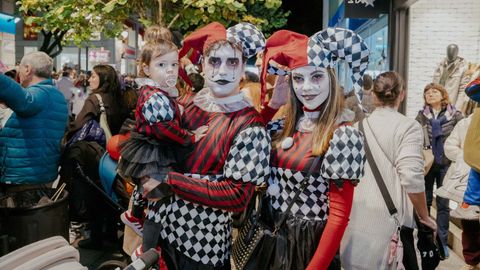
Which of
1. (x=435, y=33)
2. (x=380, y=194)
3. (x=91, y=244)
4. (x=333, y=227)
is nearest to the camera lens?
(x=333, y=227)

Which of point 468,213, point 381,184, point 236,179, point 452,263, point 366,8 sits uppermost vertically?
point 366,8

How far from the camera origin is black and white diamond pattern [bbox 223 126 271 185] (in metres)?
2.16

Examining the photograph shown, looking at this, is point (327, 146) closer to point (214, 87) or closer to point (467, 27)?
point (214, 87)

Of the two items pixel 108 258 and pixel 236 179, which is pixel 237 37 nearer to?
pixel 236 179

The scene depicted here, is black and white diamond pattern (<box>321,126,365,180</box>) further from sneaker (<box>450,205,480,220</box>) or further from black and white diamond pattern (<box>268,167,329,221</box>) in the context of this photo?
sneaker (<box>450,205,480,220</box>)

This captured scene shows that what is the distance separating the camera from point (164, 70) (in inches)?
97.0

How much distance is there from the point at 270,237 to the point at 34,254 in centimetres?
105

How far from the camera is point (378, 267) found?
2770 millimetres

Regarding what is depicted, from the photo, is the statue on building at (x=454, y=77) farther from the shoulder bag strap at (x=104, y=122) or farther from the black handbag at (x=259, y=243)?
the black handbag at (x=259, y=243)

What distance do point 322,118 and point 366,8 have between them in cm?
656

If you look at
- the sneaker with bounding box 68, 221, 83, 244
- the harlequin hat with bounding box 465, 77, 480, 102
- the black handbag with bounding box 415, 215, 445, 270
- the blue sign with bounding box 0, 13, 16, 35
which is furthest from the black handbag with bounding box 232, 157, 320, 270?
the blue sign with bounding box 0, 13, 16, 35

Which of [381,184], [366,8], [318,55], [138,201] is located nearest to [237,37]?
[318,55]

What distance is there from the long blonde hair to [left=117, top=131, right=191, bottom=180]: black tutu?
475 mm

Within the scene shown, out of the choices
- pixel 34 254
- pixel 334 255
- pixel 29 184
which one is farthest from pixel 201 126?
pixel 29 184
